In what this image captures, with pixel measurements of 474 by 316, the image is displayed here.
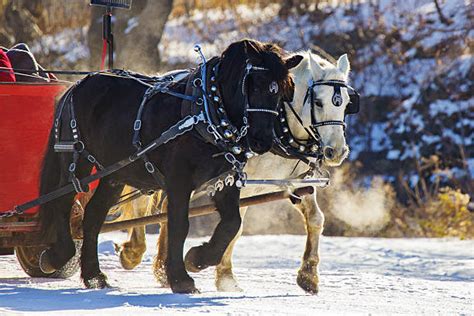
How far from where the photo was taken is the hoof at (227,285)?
866cm

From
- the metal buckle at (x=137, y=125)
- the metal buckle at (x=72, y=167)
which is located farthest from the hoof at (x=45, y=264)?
the metal buckle at (x=137, y=125)

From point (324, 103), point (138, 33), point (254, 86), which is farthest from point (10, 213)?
point (138, 33)

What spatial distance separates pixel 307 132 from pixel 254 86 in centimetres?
130

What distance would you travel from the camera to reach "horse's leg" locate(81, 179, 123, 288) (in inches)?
327

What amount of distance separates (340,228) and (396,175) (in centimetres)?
257

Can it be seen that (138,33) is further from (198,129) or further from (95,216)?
(198,129)

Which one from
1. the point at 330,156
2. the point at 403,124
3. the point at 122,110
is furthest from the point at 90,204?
the point at 403,124

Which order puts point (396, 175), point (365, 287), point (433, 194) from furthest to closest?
point (396, 175), point (433, 194), point (365, 287)

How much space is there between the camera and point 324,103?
8.38m

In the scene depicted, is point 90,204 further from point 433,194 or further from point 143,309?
point 433,194

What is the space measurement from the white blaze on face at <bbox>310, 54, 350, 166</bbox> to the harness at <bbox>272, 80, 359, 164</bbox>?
0.08ft

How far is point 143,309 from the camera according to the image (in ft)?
21.3

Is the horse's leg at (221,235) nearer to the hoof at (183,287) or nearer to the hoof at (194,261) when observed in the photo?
the hoof at (194,261)

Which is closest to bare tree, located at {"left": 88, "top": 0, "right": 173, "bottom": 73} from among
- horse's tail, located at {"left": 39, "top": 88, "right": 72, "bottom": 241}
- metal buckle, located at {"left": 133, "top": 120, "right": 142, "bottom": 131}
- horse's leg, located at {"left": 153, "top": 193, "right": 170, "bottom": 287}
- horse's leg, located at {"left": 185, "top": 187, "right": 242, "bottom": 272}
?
horse's leg, located at {"left": 153, "top": 193, "right": 170, "bottom": 287}
